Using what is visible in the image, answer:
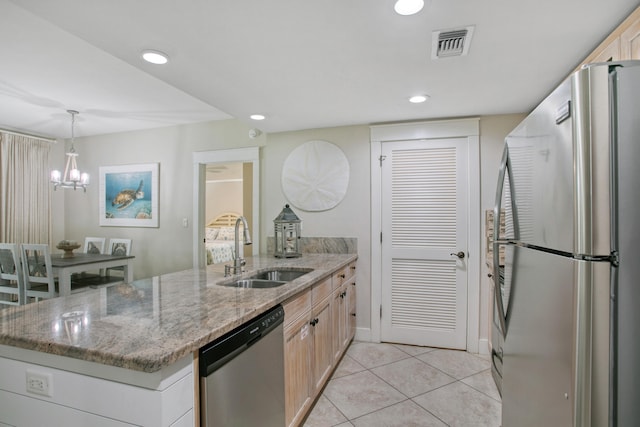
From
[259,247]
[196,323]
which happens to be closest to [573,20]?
[196,323]

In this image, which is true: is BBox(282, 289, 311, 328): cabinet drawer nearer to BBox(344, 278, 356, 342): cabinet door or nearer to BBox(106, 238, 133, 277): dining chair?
BBox(344, 278, 356, 342): cabinet door

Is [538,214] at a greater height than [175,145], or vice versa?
[175,145]

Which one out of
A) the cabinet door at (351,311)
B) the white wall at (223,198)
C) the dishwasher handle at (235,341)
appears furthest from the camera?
the white wall at (223,198)

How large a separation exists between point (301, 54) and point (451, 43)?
84 centimetres

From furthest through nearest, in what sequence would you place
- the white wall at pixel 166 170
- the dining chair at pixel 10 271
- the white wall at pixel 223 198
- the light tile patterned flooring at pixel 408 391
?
the white wall at pixel 223 198
the white wall at pixel 166 170
the dining chair at pixel 10 271
the light tile patterned flooring at pixel 408 391

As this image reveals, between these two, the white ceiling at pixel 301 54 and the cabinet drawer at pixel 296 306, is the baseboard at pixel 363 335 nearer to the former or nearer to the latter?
the cabinet drawer at pixel 296 306

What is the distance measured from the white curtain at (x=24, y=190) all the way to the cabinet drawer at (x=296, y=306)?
4.82 meters

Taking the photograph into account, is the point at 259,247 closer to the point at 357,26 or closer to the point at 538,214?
the point at 357,26

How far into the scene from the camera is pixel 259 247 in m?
3.67

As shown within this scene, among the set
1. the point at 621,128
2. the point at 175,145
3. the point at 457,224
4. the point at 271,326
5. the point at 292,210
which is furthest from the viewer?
the point at 175,145

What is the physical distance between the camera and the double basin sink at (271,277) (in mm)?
2150

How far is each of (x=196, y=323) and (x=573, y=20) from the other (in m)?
2.19

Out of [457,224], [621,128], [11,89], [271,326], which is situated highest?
[11,89]

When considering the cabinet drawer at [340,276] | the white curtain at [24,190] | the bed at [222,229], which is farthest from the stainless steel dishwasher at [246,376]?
the white curtain at [24,190]
